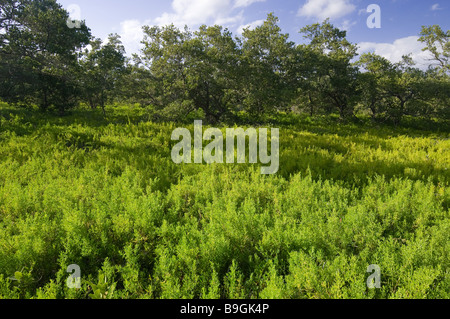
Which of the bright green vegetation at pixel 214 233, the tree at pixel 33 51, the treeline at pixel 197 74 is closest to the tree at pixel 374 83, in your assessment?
the treeline at pixel 197 74

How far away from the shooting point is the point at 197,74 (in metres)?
12.2

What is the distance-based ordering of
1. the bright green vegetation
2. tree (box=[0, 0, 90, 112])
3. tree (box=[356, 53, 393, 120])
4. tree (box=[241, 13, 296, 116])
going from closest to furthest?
the bright green vegetation
tree (box=[0, 0, 90, 112])
tree (box=[241, 13, 296, 116])
tree (box=[356, 53, 393, 120])

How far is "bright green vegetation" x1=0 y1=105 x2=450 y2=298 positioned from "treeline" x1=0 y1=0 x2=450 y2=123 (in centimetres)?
748

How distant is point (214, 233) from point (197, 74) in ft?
35.3

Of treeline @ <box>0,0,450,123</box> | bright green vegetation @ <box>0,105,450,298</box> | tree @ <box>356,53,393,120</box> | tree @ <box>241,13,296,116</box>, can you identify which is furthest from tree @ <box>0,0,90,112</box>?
tree @ <box>356,53,393,120</box>

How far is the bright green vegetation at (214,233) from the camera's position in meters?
2.38

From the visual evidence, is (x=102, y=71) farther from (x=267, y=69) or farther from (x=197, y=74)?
(x=267, y=69)

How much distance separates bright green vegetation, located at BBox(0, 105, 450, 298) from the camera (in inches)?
93.9

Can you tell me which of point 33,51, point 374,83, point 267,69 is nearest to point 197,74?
point 267,69

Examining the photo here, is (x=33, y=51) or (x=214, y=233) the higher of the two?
(x=33, y=51)

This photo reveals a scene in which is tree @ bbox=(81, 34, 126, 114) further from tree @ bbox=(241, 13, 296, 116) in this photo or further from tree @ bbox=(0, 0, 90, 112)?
tree @ bbox=(241, 13, 296, 116)

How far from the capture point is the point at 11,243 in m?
2.87

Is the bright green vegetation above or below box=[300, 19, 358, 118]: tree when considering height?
below
